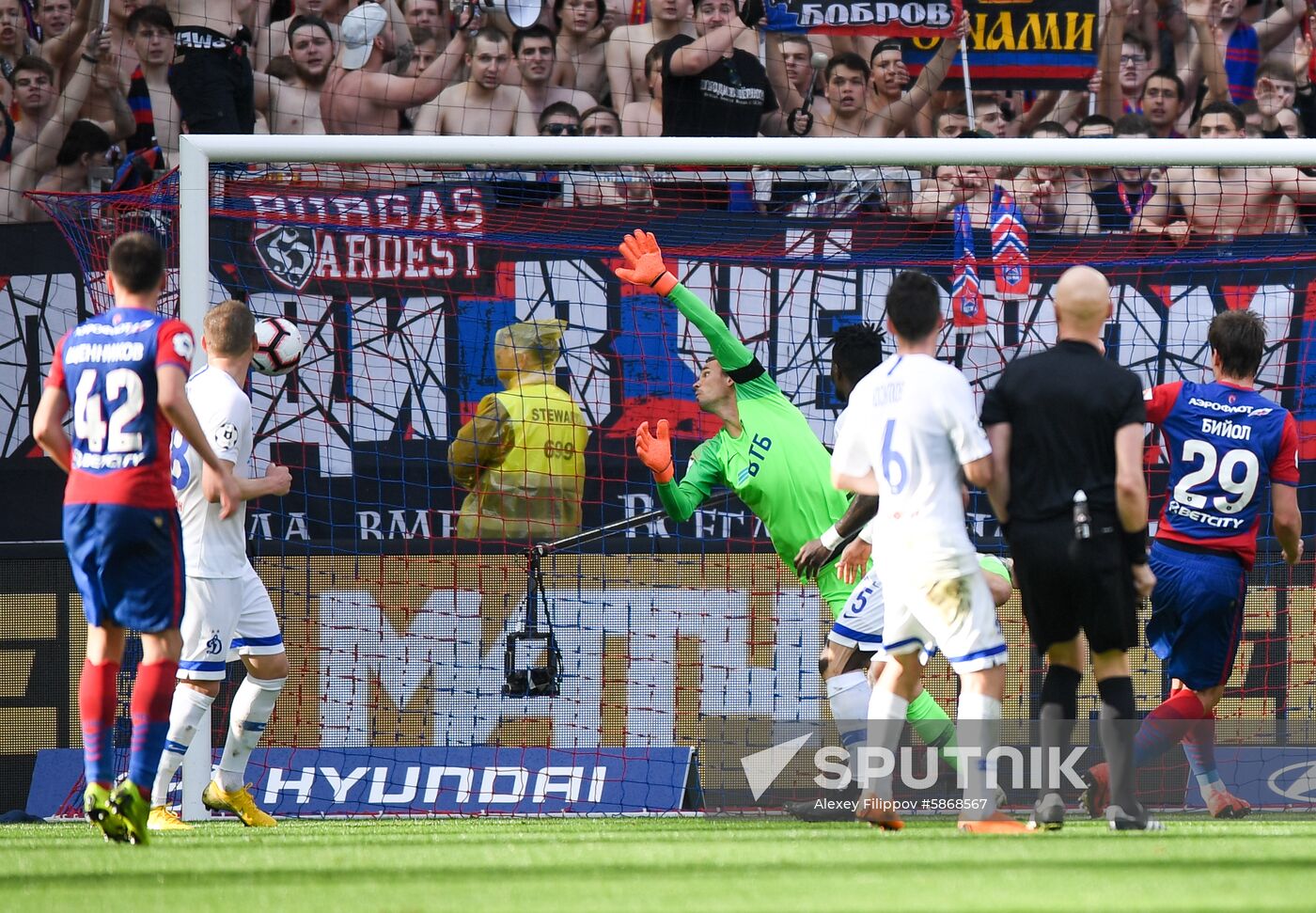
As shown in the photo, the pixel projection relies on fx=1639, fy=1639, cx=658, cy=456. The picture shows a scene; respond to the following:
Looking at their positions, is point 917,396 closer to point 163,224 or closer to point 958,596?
point 958,596

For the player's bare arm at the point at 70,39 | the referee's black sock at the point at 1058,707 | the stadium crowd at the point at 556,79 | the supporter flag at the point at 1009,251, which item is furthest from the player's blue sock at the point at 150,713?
the player's bare arm at the point at 70,39

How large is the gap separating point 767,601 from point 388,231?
2806mm

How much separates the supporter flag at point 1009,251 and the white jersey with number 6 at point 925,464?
11.9 ft

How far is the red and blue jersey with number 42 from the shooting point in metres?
6.53

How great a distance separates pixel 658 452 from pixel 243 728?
2.09 metres

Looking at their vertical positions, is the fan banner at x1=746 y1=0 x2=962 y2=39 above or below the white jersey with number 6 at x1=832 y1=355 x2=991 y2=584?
above

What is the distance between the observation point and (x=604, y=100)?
10906mm

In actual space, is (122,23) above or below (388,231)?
above

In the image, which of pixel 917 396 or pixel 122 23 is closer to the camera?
pixel 917 396

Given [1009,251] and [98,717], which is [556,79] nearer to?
[1009,251]

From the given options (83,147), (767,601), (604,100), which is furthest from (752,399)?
(83,147)

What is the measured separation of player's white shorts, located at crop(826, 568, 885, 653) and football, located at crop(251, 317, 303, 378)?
9.03 feet

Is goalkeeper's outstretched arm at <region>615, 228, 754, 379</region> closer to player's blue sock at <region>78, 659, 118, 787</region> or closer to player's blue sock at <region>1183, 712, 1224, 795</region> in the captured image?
player's blue sock at <region>1183, 712, 1224, 795</region>

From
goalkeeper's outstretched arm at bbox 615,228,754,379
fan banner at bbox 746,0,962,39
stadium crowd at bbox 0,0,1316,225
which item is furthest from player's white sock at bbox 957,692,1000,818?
fan banner at bbox 746,0,962,39
